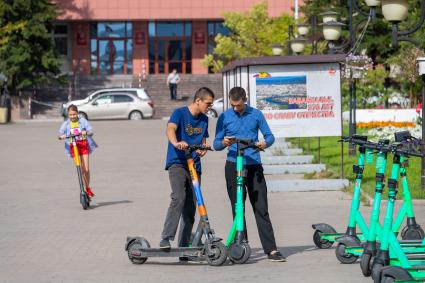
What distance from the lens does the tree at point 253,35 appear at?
5591cm

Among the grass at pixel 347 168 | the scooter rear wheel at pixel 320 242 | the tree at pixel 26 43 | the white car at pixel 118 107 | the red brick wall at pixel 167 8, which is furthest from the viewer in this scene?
the red brick wall at pixel 167 8

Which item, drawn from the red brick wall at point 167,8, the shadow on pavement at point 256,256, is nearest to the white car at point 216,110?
the red brick wall at point 167,8

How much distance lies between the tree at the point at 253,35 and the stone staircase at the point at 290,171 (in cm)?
2776

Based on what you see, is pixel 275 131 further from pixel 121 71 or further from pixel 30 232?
pixel 121 71

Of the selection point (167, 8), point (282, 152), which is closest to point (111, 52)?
point (167, 8)

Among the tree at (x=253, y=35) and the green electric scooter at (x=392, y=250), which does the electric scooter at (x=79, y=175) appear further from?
the tree at (x=253, y=35)

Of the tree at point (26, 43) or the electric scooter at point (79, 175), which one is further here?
the tree at point (26, 43)

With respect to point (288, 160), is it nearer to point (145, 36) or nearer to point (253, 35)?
point (253, 35)

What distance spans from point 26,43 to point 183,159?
49946mm

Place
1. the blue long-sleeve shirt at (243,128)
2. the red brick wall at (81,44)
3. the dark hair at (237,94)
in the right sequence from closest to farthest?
the dark hair at (237,94)
the blue long-sleeve shirt at (243,128)
the red brick wall at (81,44)

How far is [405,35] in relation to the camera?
1892cm

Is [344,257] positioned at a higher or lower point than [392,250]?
lower

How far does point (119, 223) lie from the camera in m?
14.9

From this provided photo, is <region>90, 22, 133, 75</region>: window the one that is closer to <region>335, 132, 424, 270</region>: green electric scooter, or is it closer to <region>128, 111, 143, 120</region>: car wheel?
<region>128, 111, 143, 120</region>: car wheel
